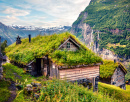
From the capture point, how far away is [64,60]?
1266cm

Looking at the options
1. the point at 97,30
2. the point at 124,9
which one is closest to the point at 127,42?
the point at 97,30

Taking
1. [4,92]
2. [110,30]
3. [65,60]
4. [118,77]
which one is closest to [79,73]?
[65,60]

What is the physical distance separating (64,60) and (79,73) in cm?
247

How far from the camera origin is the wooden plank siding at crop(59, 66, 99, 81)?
41.6 ft

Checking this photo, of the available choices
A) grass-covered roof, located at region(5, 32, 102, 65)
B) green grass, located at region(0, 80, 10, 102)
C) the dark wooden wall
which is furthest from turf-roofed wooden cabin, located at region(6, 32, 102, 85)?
the dark wooden wall

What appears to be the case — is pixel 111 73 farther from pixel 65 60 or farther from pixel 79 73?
pixel 65 60

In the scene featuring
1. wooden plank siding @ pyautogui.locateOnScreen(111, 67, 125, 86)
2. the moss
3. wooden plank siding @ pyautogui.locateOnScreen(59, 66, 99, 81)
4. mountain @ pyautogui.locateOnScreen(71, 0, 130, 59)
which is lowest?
wooden plank siding @ pyautogui.locateOnScreen(111, 67, 125, 86)

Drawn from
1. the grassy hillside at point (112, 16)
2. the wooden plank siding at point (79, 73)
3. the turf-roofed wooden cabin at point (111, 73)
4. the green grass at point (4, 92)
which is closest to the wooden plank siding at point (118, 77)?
the turf-roofed wooden cabin at point (111, 73)

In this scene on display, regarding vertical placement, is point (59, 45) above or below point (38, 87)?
above

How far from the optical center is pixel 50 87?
822 centimetres

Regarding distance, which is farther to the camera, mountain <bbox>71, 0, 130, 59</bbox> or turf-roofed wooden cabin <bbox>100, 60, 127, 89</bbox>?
mountain <bbox>71, 0, 130, 59</bbox>

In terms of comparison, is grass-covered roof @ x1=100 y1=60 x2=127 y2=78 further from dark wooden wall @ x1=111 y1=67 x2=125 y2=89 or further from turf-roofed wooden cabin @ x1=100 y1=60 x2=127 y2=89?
dark wooden wall @ x1=111 y1=67 x2=125 y2=89

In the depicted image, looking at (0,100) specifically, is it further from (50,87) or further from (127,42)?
(127,42)

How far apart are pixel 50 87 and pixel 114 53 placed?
116 metres
